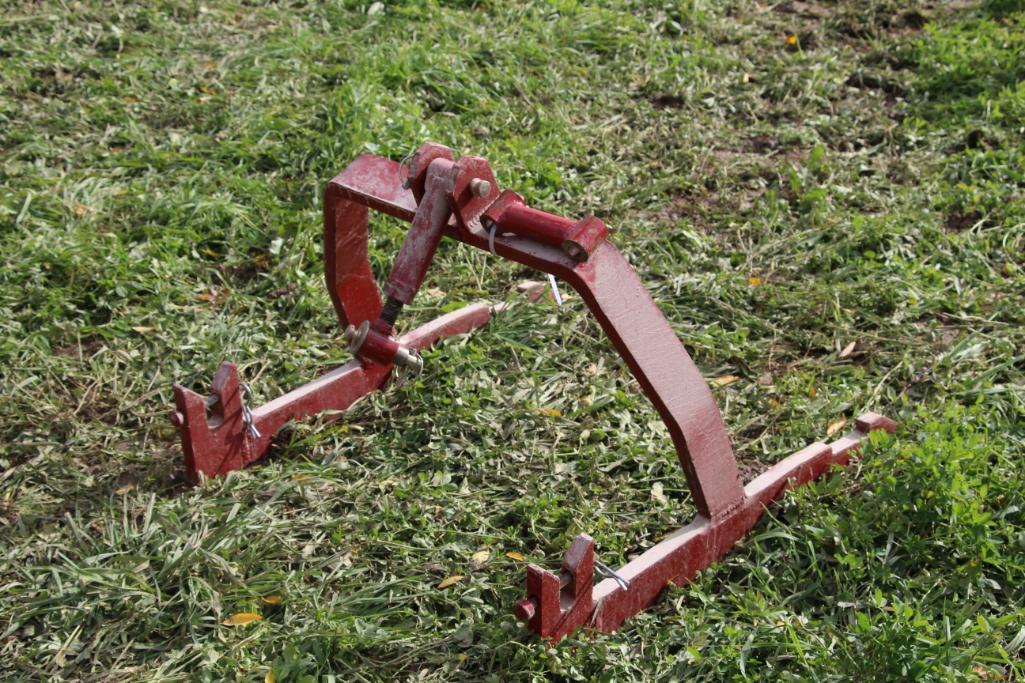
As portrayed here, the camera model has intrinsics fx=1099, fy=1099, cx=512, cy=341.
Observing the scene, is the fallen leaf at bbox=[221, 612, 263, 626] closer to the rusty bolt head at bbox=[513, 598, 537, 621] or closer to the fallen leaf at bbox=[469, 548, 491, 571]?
the fallen leaf at bbox=[469, 548, 491, 571]

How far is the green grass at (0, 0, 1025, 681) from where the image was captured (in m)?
3.01

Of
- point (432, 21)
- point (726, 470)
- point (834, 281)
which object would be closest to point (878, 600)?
point (726, 470)

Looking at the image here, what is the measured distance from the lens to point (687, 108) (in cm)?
577

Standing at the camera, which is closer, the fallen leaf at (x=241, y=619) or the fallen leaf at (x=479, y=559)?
the fallen leaf at (x=241, y=619)

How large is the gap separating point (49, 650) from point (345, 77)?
3558 millimetres

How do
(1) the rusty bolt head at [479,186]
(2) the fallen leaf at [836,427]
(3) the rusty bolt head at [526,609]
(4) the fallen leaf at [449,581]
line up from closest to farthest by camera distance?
(3) the rusty bolt head at [526,609] → (1) the rusty bolt head at [479,186] → (4) the fallen leaf at [449,581] → (2) the fallen leaf at [836,427]

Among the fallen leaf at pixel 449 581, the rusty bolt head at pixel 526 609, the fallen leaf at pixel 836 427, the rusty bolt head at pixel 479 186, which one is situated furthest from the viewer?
the fallen leaf at pixel 836 427

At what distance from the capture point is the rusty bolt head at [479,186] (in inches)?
115

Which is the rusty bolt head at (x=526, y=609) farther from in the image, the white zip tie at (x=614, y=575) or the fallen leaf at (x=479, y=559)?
the fallen leaf at (x=479, y=559)

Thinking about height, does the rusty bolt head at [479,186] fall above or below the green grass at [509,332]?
above

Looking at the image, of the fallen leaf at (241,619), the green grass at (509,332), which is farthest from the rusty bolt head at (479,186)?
the fallen leaf at (241,619)

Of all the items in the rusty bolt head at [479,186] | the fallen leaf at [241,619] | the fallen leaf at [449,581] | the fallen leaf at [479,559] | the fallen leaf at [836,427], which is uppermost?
the rusty bolt head at [479,186]

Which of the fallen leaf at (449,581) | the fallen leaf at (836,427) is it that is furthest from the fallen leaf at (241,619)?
the fallen leaf at (836,427)

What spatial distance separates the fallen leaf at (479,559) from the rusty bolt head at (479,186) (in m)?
1.08
